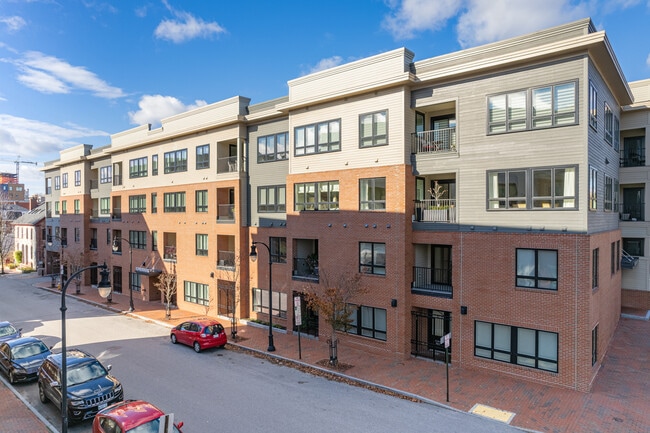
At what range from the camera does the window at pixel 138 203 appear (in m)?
36.5

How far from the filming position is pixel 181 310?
32.3 metres

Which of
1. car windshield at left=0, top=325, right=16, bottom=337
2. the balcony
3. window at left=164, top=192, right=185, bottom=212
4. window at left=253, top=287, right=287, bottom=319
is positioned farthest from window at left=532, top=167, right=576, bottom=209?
car windshield at left=0, top=325, right=16, bottom=337

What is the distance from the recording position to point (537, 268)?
1669 cm

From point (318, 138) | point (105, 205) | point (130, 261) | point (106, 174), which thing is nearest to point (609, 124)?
point (318, 138)

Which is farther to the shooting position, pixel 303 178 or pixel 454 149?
pixel 303 178

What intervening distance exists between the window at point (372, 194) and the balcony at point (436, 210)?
1.80 meters

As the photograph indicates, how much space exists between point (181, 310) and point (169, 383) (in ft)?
51.3

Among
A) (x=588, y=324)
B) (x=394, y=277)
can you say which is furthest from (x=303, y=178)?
(x=588, y=324)

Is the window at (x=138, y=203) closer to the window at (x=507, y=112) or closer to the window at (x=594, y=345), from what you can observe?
the window at (x=507, y=112)

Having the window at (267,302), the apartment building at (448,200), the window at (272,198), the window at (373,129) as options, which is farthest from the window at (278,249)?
the window at (373,129)

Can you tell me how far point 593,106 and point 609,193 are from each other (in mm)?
6495

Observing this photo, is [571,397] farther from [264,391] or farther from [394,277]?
[264,391]

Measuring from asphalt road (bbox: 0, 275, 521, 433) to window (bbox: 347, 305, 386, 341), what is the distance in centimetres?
432

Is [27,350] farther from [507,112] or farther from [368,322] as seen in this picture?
[507,112]
